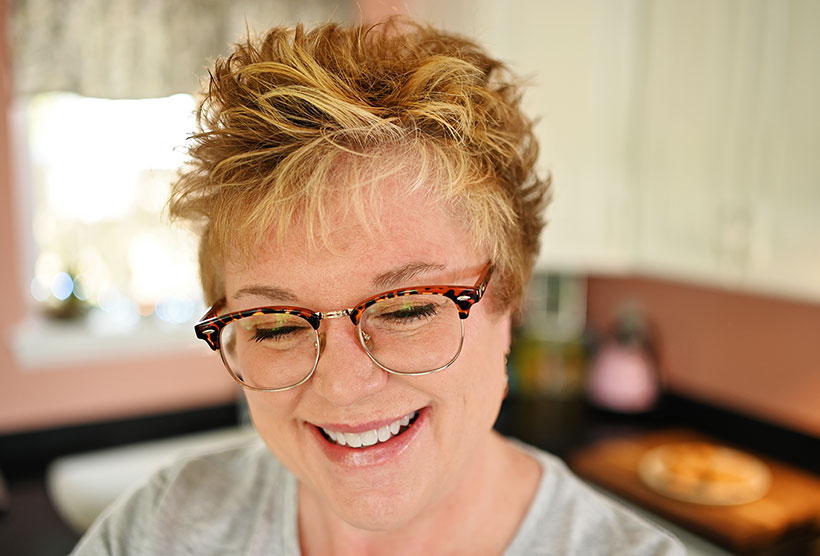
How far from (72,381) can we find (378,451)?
5.71 ft

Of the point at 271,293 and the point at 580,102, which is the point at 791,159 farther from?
the point at 271,293

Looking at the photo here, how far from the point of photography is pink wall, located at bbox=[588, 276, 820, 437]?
2.00 m

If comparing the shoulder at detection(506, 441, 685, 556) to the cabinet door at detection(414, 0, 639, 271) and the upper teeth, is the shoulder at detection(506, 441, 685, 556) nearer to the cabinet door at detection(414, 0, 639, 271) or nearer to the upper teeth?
the upper teeth

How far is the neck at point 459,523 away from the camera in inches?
38.6

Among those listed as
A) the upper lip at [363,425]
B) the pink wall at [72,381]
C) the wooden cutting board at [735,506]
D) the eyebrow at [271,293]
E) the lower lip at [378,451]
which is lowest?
the wooden cutting board at [735,506]

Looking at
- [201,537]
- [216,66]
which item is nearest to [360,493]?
[201,537]

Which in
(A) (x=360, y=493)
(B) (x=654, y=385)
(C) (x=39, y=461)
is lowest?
(C) (x=39, y=461)

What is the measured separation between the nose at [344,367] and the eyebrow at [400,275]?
0.06 meters

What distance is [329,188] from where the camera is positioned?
2.67 ft

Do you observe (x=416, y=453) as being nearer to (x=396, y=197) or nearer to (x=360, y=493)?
(x=360, y=493)

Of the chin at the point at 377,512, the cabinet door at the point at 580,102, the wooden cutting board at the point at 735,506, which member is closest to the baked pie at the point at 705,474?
the wooden cutting board at the point at 735,506

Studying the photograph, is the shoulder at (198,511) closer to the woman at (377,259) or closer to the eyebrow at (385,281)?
the woman at (377,259)

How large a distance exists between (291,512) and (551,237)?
1443 mm

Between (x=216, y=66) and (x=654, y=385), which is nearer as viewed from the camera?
(x=216, y=66)
